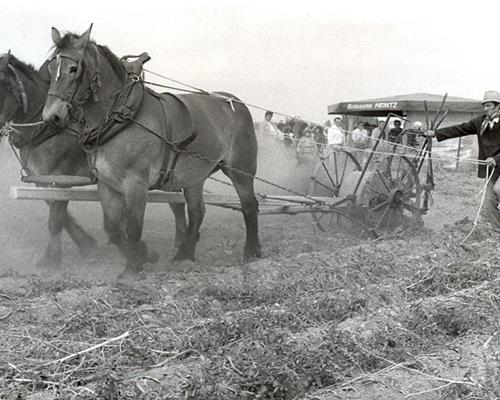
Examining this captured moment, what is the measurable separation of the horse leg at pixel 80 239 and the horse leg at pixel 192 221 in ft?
3.03

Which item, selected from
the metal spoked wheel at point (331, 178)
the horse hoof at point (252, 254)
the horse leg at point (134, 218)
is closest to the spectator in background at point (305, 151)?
the metal spoked wheel at point (331, 178)

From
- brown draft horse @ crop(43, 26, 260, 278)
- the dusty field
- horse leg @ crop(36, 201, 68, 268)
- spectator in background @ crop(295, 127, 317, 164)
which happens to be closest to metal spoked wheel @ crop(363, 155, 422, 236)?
the dusty field

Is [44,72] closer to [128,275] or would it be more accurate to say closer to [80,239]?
[80,239]

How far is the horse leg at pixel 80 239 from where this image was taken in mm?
7020

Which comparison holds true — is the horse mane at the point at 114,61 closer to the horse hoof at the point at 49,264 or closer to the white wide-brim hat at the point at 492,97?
the horse hoof at the point at 49,264

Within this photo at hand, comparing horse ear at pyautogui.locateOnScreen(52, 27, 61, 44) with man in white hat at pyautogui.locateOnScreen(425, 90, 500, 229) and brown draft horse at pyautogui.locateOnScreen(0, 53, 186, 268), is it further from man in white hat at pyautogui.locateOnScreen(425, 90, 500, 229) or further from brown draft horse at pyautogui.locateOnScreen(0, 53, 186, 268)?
man in white hat at pyautogui.locateOnScreen(425, 90, 500, 229)

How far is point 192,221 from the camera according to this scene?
738 cm

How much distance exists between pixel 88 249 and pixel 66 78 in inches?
84.7

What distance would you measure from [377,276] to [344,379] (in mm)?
2551

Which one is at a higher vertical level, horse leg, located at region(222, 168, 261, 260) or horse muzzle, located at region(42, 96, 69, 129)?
horse muzzle, located at region(42, 96, 69, 129)

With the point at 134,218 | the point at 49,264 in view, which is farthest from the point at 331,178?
the point at 49,264

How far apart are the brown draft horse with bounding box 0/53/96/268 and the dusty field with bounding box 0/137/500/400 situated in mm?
511

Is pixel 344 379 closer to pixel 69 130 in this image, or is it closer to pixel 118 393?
pixel 118 393

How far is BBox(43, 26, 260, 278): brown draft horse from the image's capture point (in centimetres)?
566
